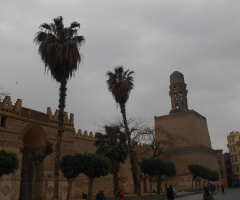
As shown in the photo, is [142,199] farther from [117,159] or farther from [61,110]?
[61,110]

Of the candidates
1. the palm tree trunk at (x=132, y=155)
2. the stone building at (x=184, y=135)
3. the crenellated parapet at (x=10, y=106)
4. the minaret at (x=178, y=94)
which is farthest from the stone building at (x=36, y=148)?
the minaret at (x=178, y=94)

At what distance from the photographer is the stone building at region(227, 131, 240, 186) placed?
6544 cm

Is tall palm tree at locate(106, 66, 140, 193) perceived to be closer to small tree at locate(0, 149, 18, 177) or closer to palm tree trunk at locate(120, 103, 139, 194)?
palm tree trunk at locate(120, 103, 139, 194)

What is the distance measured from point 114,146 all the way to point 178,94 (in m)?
28.3

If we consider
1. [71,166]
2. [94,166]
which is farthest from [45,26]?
[94,166]

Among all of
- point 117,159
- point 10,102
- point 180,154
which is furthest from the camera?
point 180,154

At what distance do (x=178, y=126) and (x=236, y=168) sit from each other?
1050 inches

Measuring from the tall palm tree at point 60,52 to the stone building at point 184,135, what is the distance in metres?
27.2

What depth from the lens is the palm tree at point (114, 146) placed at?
81.6 feet

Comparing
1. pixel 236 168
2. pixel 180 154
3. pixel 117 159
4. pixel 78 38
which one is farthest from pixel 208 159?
pixel 78 38

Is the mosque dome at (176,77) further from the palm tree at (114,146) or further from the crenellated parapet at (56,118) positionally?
the crenellated parapet at (56,118)

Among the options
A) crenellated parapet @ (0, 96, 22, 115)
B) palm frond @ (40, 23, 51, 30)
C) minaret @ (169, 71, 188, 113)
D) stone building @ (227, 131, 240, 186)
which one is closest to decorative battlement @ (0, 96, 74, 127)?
crenellated parapet @ (0, 96, 22, 115)

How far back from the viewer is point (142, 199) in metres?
21.2

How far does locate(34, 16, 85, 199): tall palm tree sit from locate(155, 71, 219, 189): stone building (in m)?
27.2
